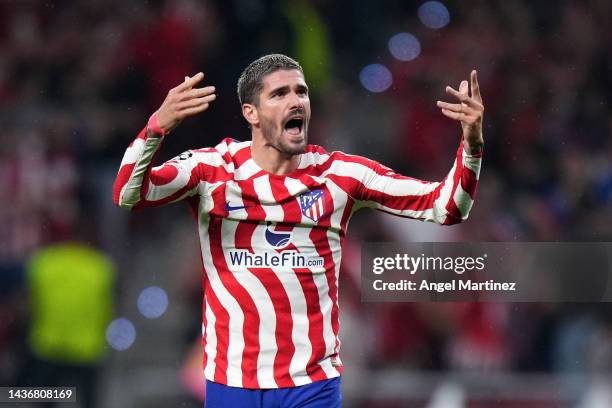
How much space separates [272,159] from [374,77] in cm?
496

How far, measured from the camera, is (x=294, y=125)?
14.1ft

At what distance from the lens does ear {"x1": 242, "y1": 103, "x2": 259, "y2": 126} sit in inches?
171

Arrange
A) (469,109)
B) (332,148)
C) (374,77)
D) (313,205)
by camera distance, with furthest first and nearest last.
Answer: (374,77), (332,148), (313,205), (469,109)

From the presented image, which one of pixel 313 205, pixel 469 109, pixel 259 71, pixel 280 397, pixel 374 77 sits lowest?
pixel 280 397

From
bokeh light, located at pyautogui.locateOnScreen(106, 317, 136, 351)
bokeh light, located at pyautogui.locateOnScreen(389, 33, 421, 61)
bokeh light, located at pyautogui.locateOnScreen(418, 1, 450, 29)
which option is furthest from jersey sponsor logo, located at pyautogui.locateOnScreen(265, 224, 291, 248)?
bokeh light, located at pyautogui.locateOnScreen(418, 1, 450, 29)

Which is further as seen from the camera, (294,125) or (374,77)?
(374,77)

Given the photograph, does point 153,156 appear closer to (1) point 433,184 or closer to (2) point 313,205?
(2) point 313,205

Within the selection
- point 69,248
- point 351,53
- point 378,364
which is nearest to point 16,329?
point 69,248

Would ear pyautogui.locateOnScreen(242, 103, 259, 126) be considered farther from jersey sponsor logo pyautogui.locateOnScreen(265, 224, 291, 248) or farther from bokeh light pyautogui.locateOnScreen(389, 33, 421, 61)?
bokeh light pyautogui.locateOnScreen(389, 33, 421, 61)

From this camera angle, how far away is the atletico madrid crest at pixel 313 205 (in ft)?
13.9

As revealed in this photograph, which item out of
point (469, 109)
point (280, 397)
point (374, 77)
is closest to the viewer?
point (469, 109)

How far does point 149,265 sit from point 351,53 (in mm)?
2294

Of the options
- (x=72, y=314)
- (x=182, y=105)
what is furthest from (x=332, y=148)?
(x=182, y=105)

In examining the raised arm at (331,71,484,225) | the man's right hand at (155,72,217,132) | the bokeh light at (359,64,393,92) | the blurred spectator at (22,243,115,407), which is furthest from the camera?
the bokeh light at (359,64,393,92)
